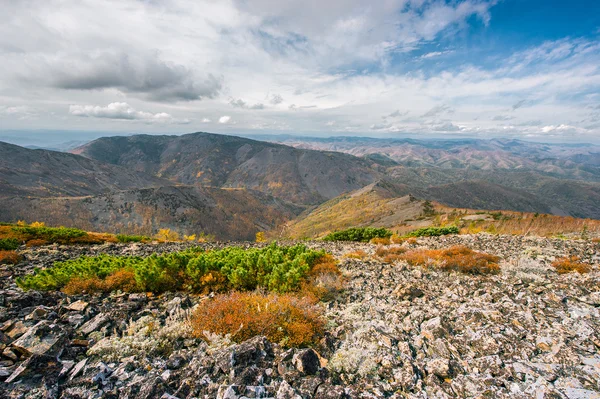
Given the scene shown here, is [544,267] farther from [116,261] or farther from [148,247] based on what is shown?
[148,247]

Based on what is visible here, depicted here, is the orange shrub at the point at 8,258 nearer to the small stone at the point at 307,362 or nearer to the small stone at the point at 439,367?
the small stone at the point at 307,362

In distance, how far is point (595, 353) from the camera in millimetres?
4715

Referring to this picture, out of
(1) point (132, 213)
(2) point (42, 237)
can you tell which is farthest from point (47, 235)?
(1) point (132, 213)

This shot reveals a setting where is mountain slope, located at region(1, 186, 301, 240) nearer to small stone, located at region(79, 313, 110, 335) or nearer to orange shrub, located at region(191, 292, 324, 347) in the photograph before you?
small stone, located at region(79, 313, 110, 335)

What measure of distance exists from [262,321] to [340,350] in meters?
1.64

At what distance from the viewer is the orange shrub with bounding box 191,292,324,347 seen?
5367mm

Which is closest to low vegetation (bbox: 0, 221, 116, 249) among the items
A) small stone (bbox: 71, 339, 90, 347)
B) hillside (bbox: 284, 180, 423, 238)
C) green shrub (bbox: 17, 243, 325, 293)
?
green shrub (bbox: 17, 243, 325, 293)

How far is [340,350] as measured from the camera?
5.20 metres

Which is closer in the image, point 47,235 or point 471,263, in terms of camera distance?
point 471,263

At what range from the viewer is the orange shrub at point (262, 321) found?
5367mm

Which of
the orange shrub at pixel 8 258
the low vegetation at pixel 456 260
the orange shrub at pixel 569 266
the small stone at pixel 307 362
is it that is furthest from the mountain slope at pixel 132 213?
the orange shrub at pixel 569 266

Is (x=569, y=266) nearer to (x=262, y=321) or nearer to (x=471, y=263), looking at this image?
(x=471, y=263)

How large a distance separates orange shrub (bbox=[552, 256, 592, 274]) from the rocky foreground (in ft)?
7.04

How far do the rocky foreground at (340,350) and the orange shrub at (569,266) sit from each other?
7.04 feet
